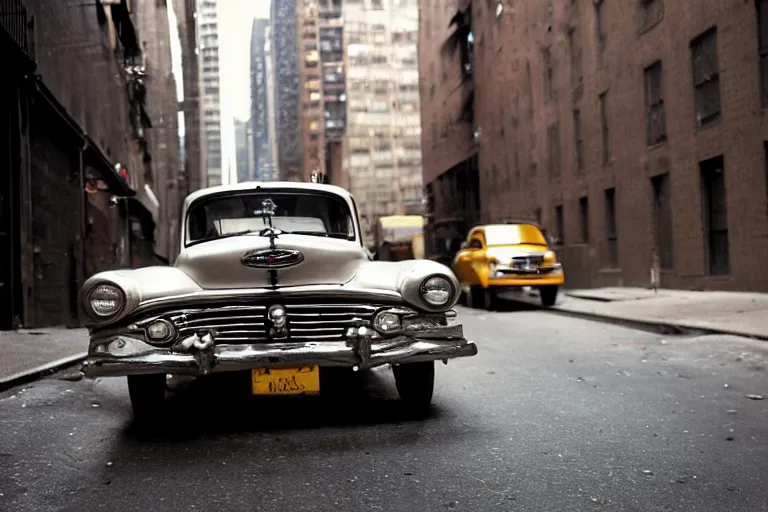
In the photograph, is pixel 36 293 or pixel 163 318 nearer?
pixel 163 318

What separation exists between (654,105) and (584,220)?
19.7 feet

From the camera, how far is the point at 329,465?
429 cm

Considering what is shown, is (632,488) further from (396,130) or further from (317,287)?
(396,130)

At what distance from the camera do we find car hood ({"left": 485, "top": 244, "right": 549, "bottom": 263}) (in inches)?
679

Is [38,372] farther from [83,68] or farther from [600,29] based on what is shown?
[600,29]

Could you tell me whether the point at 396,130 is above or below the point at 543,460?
above

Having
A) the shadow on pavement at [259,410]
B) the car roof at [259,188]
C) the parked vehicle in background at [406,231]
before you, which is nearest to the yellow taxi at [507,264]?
the shadow on pavement at [259,410]

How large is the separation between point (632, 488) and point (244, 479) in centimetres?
191

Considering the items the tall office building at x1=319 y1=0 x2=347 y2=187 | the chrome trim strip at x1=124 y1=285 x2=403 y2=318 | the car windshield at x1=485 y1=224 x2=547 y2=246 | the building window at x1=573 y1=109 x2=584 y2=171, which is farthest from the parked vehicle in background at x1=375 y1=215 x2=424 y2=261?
the tall office building at x1=319 y1=0 x2=347 y2=187

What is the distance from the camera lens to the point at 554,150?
2888 cm

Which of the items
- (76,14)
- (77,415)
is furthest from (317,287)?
(76,14)

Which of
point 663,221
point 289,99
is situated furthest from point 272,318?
point 289,99

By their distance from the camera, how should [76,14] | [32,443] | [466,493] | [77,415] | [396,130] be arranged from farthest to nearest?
[396,130], [76,14], [77,415], [32,443], [466,493]

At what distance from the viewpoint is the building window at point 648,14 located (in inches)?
799
